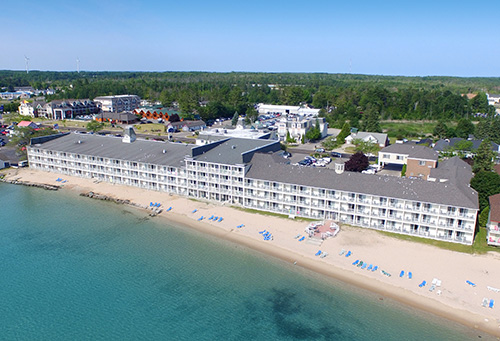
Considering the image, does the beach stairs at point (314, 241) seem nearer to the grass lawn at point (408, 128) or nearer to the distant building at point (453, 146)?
the distant building at point (453, 146)

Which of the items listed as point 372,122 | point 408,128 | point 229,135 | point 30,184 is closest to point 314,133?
point 372,122

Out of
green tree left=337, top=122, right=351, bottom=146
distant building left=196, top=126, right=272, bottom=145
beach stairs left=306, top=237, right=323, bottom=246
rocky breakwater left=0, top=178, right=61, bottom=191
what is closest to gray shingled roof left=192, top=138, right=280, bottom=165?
distant building left=196, top=126, right=272, bottom=145

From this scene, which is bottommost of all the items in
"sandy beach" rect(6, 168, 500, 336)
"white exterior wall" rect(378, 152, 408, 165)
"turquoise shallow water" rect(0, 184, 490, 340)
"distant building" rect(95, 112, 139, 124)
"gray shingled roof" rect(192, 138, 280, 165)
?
"turquoise shallow water" rect(0, 184, 490, 340)

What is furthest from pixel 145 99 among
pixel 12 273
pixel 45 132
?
pixel 12 273

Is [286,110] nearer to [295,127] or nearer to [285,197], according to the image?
[295,127]

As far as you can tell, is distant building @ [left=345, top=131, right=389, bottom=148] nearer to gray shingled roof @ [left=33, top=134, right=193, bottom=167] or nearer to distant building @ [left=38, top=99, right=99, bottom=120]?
gray shingled roof @ [left=33, top=134, right=193, bottom=167]

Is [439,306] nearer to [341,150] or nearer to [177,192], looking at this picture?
[177,192]
